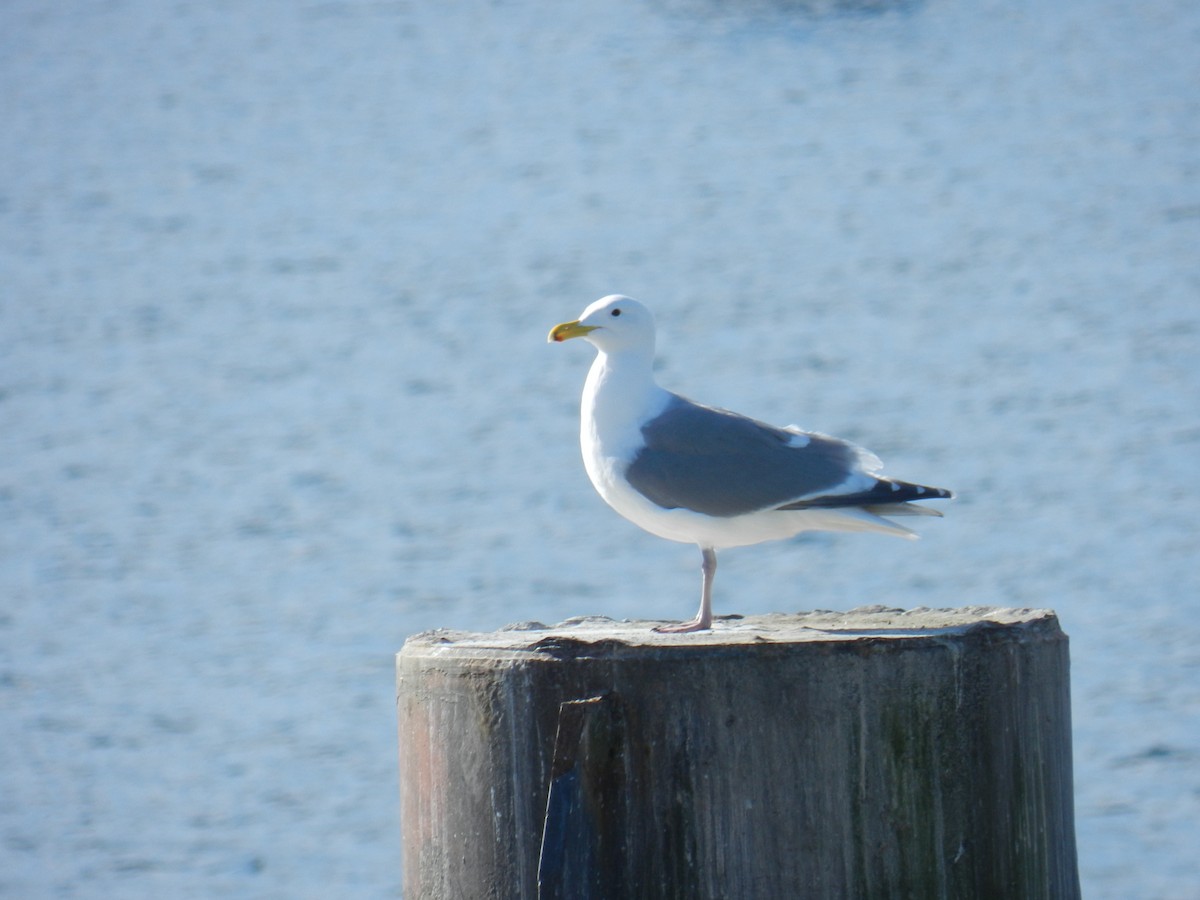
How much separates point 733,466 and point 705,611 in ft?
1.28

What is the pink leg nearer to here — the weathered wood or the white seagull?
the white seagull

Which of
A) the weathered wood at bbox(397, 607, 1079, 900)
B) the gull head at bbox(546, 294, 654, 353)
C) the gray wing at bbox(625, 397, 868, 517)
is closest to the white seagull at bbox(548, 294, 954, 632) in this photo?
the gray wing at bbox(625, 397, 868, 517)

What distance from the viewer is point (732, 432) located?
13.0ft

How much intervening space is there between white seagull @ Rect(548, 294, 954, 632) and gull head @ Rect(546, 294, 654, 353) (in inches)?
7.4

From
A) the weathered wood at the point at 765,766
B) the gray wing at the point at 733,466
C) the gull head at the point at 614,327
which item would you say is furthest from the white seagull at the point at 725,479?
the weathered wood at the point at 765,766

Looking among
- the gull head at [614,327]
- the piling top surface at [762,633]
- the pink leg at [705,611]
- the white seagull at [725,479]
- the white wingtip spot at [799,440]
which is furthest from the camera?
the gull head at [614,327]

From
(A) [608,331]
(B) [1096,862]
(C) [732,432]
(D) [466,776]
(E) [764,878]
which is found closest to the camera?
(E) [764,878]

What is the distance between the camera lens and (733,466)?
3900 millimetres

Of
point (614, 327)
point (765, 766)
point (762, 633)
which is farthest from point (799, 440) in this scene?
point (765, 766)

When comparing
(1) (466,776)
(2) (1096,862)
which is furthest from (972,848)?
(2) (1096,862)

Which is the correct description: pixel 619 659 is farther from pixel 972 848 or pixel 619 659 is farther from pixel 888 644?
pixel 972 848

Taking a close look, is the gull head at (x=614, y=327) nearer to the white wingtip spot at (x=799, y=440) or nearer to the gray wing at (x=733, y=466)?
the gray wing at (x=733, y=466)

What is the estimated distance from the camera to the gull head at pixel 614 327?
4.26 m

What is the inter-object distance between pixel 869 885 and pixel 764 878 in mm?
184
